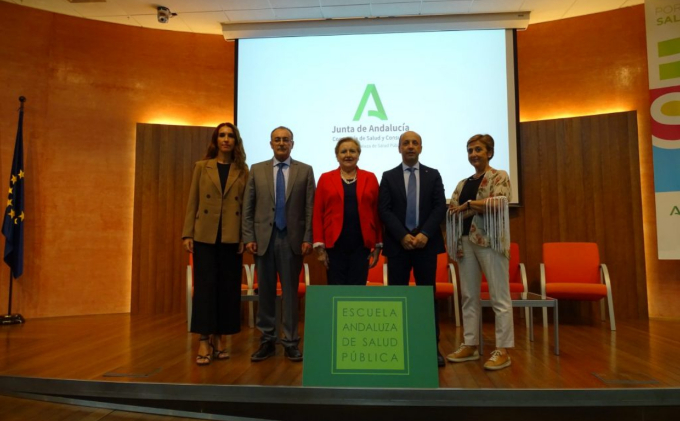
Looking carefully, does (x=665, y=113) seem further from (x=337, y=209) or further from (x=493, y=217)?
(x=337, y=209)

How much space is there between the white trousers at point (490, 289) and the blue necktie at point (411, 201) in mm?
342

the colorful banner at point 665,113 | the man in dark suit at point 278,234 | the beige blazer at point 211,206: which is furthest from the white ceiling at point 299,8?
the beige blazer at point 211,206

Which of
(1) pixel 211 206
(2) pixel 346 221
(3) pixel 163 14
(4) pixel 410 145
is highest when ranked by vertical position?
(3) pixel 163 14

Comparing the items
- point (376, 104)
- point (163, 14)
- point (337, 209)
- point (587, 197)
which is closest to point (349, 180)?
point (337, 209)

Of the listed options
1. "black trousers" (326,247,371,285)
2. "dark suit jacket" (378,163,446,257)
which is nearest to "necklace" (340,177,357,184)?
"dark suit jacket" (378,163,446,257)

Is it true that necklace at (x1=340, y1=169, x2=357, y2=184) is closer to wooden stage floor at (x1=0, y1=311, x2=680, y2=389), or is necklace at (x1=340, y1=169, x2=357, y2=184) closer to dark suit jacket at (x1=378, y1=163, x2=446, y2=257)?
dark suit jacket at (x1=378, y1=163, x2=446, y2=257)

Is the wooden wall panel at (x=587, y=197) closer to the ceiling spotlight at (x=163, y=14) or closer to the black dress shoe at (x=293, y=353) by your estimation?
the black dress shoe at (x=293, y=353)

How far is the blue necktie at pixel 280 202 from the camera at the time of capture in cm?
305

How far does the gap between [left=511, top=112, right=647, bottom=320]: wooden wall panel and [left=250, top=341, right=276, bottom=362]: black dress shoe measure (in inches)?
125

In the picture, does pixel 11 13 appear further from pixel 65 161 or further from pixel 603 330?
pixel 603 330

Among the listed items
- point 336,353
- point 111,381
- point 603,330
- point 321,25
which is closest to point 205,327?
point 111,381

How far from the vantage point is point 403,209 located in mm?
2949

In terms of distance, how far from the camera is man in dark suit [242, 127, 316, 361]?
119 inches

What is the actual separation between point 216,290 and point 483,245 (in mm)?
1675
